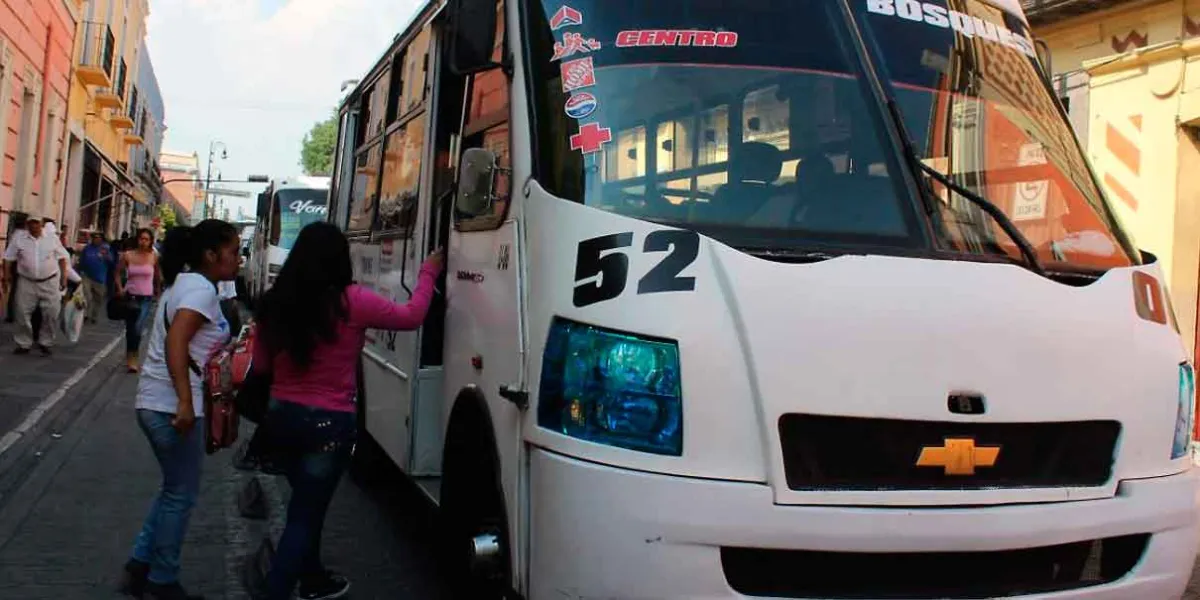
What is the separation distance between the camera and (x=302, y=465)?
4.04 m

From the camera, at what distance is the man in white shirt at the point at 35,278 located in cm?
1180

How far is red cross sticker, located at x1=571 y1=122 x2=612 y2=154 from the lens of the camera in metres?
3.42

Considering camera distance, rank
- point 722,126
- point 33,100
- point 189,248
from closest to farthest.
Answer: point 722,126 < point 189,248 < point 33,100

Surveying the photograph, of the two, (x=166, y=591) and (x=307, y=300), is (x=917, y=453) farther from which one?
(x=166, y=591)

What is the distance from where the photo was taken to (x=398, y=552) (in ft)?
17.8

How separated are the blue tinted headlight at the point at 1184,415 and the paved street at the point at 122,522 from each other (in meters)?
3.00

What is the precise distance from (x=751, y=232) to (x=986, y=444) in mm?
910

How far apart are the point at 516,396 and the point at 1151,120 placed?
866 centimetres

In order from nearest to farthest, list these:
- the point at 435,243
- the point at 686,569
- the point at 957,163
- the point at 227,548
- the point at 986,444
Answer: the point at 686,569, the point at 986,444, the point at 957,163, the point at 435,243, the point at 227,548

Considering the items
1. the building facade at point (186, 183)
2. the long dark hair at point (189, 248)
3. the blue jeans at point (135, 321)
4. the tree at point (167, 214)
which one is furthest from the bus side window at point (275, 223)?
the building facade at point (186, 183)

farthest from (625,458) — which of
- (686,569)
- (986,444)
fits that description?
(986,444)

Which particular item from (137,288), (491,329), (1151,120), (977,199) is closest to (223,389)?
(491,329)

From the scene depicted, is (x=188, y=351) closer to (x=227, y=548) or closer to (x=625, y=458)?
(x=227, y=548)

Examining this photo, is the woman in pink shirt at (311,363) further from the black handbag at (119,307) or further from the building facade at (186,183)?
the building facade at (186,183)
